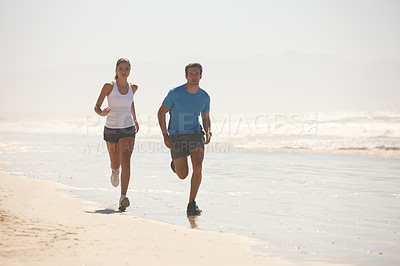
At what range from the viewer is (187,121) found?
6.80 meters

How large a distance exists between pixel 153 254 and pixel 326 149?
1479cm

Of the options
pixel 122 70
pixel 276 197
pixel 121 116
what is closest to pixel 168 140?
pixel 121 116

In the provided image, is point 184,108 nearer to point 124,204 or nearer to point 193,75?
point 193,75

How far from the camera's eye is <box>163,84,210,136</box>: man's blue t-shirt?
6.69 meters

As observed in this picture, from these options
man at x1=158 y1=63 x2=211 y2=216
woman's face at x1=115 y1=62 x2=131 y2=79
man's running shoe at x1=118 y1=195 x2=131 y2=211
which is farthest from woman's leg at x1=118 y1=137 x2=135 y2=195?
woman's face at x1=115 y1=62 x2=131 y2=79

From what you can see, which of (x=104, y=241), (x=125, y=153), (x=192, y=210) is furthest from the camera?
(x=125, y=153)

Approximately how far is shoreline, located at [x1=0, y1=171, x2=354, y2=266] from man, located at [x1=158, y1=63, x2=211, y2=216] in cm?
103

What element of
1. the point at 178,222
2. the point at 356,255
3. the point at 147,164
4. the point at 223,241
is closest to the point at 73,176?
the point at 147,164

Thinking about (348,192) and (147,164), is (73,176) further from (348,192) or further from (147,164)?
(348,192)

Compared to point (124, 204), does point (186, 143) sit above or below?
above

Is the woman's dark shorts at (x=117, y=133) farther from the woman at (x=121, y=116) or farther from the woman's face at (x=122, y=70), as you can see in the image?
the woman's face at (x=122, y=70)

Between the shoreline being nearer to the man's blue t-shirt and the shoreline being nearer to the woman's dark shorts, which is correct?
the woman's dark shorts

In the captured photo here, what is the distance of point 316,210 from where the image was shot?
6707mm

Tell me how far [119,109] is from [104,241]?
2.69 m
